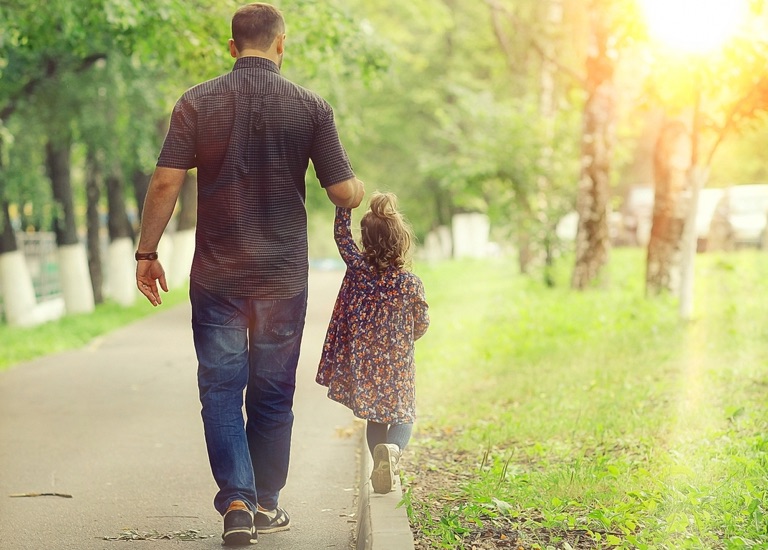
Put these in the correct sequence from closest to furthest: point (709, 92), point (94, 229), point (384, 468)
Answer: point (384, 468)
point (709, 92)
point (94, 229)

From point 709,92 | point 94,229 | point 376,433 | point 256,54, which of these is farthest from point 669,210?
point 94,229

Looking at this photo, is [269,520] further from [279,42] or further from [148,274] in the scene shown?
[279,42]

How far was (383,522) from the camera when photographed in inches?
193

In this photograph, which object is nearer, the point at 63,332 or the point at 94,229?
the point at 63,332

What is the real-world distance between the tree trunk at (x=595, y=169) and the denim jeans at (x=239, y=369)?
1248 cm

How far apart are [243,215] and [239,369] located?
67 cm

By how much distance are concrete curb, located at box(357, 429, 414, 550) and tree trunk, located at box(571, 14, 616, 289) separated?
39.5ft

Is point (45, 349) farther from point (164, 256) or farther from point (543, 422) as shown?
point (164, 256)

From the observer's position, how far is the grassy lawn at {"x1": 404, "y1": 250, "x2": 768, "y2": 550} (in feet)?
16.4

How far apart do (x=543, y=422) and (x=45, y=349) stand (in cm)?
869

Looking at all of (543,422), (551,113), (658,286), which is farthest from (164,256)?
(543,422)

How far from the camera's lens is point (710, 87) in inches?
469

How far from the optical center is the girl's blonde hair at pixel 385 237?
210 inches

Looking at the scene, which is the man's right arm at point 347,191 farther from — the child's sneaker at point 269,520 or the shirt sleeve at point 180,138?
the child's sneaker at point 269,520
